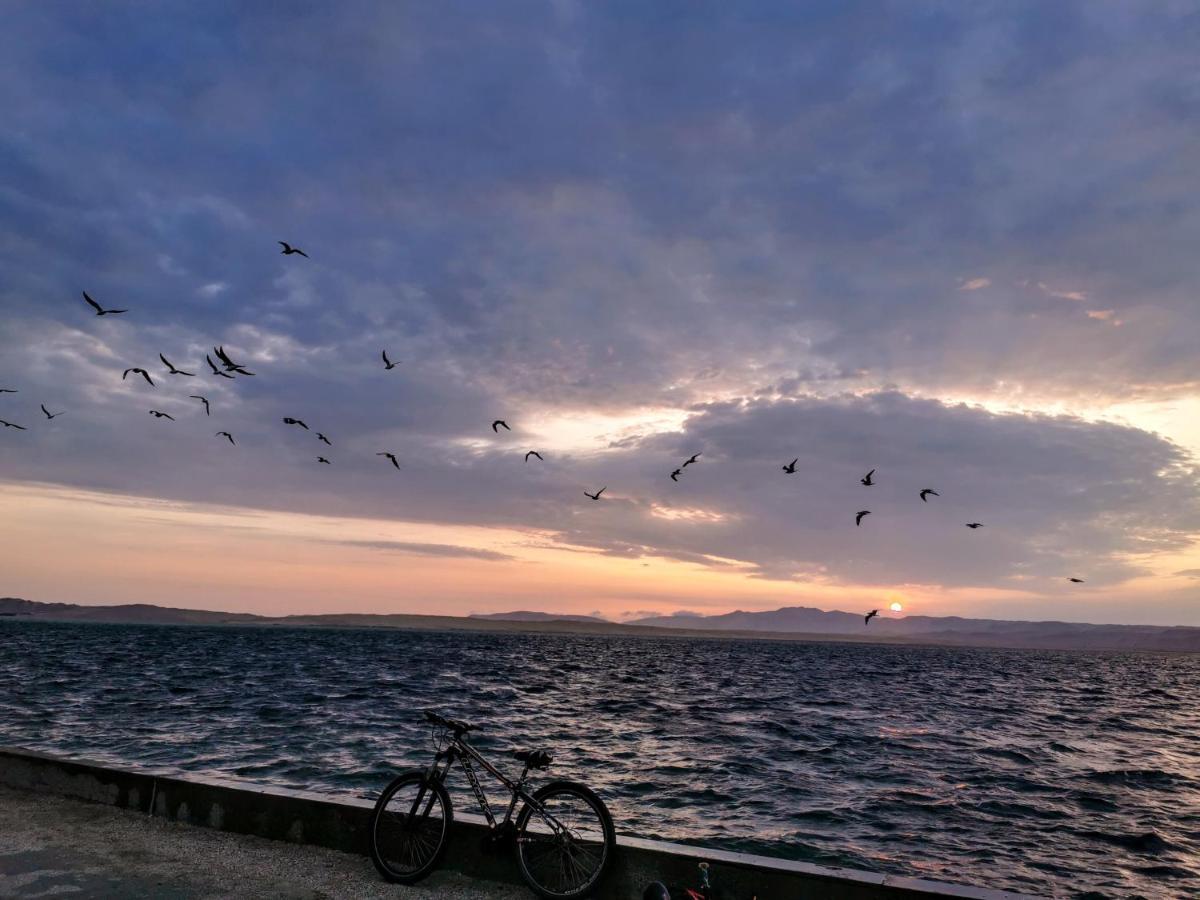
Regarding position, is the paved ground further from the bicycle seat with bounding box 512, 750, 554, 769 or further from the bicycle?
the bicycle seat with bounding box 512, 750, 554, 769

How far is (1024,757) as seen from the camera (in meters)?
28.9

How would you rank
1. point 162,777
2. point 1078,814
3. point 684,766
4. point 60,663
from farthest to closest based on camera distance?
point 60,663 < point 684,766 < point 1078,814 < point 162,777

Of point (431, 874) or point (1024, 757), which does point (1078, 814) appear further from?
point (431, 874)

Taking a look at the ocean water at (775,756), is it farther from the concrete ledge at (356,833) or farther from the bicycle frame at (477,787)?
the bicycle frame at (477,787)

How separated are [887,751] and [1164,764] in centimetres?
1005

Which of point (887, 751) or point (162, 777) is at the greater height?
point (162, 777)

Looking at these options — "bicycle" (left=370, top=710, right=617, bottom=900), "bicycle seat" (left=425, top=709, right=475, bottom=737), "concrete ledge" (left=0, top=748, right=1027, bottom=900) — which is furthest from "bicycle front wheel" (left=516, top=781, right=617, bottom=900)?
"bicycle seat" (left=425, top=709, right=475, bottom=737)

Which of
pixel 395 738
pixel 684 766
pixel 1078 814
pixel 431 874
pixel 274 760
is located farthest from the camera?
pixel 395 738

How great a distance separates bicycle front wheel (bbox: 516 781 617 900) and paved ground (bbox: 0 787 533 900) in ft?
1.10

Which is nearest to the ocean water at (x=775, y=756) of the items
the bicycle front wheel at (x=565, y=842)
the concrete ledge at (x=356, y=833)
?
the concrete ledge at (x=356, y=833)

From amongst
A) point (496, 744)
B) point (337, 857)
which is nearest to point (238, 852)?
point (337, 857)

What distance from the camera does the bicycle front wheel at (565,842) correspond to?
25.9 feet

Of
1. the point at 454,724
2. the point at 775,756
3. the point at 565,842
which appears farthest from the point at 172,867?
the point at 775,756

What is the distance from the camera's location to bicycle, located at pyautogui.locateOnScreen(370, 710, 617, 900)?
796 centimetres
